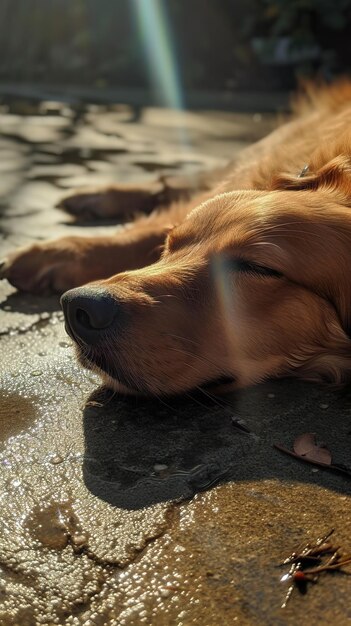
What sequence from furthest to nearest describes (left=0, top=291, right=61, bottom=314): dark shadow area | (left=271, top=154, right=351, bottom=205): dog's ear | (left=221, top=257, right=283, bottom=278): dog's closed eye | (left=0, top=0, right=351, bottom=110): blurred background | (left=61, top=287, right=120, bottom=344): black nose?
(left=0, top=0, right=351, bottom=110): blurred background → (left=0, top=291, right=61, bottom=314): dark shadow area → (left=271, top=154, right=351, bottom=205): dog's ear → (left=221, top=257, right=283, bottom=278): dog's closed eye → (left=61, top=287, right=120, bottom=344): black nose

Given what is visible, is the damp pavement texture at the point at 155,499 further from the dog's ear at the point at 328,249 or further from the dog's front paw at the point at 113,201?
the dog's front paw at the point at 113,201

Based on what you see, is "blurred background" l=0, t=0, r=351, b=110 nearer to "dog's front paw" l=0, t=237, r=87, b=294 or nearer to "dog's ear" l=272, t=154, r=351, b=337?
"dog's front paw" l=0, t=237, r=87, b=294

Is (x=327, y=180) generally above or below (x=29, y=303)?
above

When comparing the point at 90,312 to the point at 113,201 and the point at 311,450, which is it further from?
the point at 113,201

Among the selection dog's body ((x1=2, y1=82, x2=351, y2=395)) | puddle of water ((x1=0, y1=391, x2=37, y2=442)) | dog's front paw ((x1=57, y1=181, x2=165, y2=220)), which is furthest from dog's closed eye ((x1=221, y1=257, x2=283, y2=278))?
dog's front paw ((x1=57, y1=181, x2=165, y2=220))

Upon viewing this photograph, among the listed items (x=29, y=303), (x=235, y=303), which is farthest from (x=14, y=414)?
(x=29, y=303)

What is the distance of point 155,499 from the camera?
5.68ft

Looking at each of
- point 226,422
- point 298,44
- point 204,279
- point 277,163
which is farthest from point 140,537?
point 298,44

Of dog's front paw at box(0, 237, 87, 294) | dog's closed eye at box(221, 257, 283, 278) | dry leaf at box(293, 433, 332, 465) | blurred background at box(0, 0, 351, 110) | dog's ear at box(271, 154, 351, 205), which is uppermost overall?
dog's ear at box(271, 154, 351, 205)

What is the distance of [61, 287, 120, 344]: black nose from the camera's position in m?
1.98

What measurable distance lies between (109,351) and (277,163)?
1352mm

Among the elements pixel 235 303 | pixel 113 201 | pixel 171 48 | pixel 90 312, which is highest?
pixel 90 312

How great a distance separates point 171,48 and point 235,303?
427 inches

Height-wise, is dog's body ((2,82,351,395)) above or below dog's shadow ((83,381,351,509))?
above
